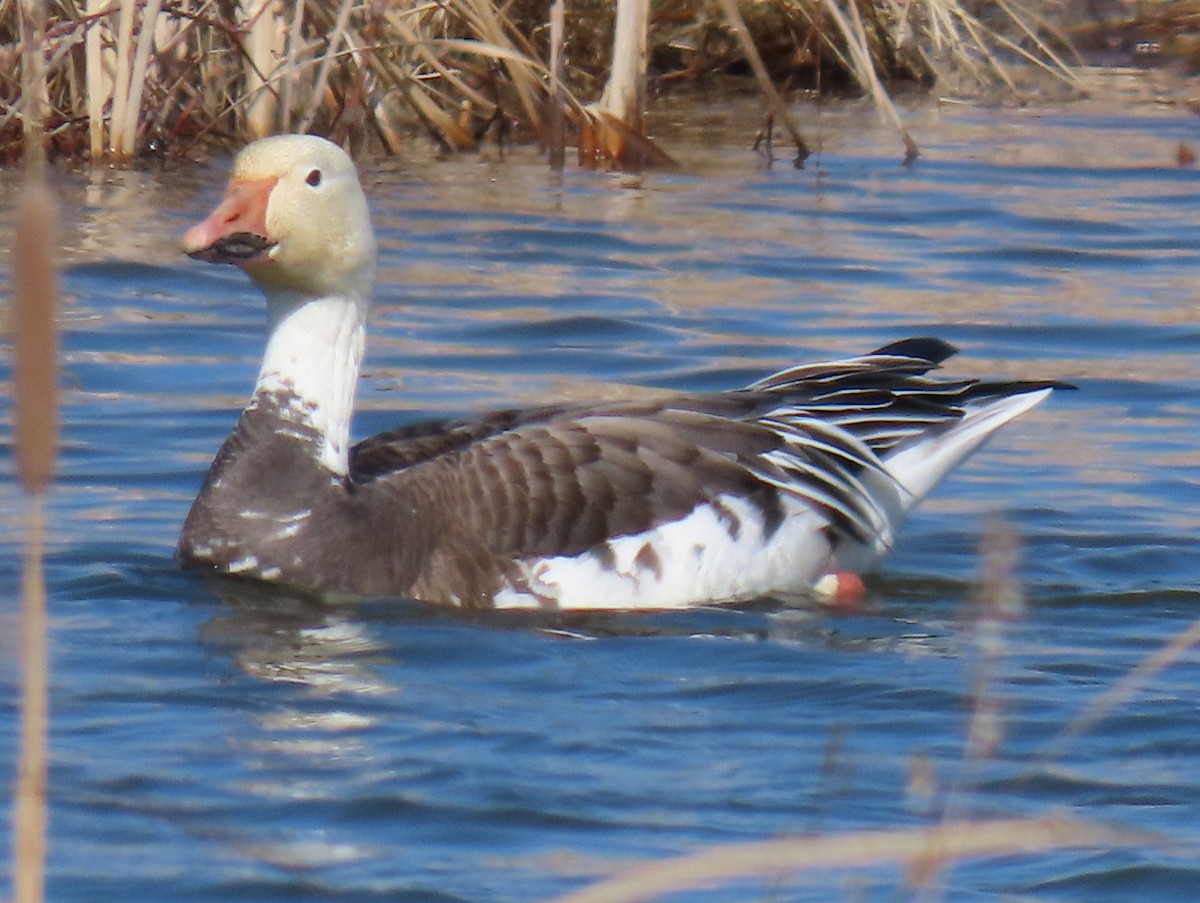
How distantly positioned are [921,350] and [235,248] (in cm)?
218

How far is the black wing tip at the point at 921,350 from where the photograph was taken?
6996mm

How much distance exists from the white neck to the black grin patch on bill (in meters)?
0.34

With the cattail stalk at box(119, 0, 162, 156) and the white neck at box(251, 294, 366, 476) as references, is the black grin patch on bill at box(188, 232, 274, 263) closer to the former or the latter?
the white neck at box(251, 294, 366, 476)

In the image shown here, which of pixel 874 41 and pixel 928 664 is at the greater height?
pixel 874 41

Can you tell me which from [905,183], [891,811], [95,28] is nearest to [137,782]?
[891,811]

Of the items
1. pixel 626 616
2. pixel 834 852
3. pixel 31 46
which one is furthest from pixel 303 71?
pixel 834 852

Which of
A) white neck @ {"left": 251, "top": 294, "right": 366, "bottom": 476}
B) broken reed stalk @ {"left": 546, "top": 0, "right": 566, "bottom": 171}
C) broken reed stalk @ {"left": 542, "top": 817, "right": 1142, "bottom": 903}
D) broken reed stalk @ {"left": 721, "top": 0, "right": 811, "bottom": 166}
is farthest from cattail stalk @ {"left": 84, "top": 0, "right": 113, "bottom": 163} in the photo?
broken reed stalk @ {"left": 542, "top": 817, "right": 1142, "bottom": 903}

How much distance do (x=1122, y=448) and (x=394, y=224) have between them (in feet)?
15.5

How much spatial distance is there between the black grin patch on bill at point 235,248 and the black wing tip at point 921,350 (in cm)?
198

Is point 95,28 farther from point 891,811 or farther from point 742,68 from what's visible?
point 891,811

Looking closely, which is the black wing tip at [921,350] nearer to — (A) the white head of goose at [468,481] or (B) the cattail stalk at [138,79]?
(A) the white head of goose at [468,481]

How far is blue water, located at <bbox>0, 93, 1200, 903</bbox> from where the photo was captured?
445 cm

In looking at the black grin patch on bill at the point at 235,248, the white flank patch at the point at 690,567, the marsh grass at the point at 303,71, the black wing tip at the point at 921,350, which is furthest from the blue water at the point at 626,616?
the black grin patch on bill at the point at 235,248

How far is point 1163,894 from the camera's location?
4266 millimetres
